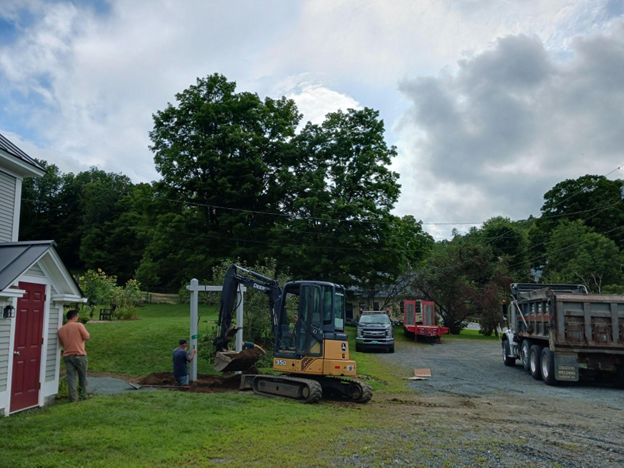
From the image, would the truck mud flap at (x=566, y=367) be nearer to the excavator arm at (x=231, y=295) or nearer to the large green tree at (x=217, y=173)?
the excavator arm at (x=231, y=295)

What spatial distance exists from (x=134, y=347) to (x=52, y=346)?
263 inches

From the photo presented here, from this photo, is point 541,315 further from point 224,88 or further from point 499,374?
point 224,88

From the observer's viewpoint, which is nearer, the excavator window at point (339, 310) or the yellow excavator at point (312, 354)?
the yellow excavator at point (312, 354)

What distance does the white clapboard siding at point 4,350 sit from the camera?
8444 millimetres

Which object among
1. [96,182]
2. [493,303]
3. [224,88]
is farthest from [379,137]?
[96,182]

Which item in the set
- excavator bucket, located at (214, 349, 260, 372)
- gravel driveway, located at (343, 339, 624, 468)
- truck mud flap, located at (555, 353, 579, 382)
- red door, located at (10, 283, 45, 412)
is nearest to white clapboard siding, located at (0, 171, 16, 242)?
red door, located at (10, 283, 45, 412)

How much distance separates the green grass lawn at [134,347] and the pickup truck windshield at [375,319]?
320 inches

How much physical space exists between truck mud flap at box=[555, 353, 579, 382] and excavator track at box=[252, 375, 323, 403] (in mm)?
7142

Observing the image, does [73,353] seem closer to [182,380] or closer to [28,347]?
[28,347]

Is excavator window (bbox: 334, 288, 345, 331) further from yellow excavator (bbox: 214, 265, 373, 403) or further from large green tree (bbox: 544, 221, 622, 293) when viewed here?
large green tree (bbox: 544, 221, 622, 293)

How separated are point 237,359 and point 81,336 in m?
3.89

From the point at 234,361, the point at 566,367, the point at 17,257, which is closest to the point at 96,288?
the point at 234,361

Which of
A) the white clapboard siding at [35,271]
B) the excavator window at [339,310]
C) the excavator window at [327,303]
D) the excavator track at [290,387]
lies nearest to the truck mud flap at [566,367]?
the excavator window at [339,310]

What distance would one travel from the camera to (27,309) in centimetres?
930
